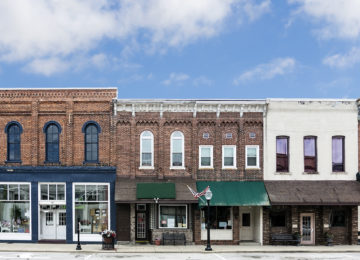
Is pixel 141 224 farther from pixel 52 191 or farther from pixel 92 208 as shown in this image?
pixel 52 191

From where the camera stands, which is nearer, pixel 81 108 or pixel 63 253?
pixel 63 253

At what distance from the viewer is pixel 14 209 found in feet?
84.6

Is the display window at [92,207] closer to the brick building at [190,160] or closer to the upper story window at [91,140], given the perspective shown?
the brick building at [190,160]

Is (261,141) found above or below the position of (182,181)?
above

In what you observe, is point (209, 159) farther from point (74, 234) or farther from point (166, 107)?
point (74, 234)

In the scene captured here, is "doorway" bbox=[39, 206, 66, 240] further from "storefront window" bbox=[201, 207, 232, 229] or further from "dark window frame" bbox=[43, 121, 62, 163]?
"storefront window" bbox=[201, 207, 232, 229]

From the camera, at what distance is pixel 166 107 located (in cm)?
2586

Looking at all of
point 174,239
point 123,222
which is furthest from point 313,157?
point 123,222

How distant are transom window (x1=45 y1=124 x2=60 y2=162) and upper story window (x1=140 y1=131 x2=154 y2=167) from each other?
5.29m

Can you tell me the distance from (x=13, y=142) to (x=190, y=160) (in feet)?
36.5

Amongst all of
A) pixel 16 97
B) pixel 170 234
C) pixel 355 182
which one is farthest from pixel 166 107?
pixel 355 182

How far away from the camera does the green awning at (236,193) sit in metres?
24.3

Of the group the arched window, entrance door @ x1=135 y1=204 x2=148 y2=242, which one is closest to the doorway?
the arched window

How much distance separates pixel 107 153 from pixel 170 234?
6203 millimetres
